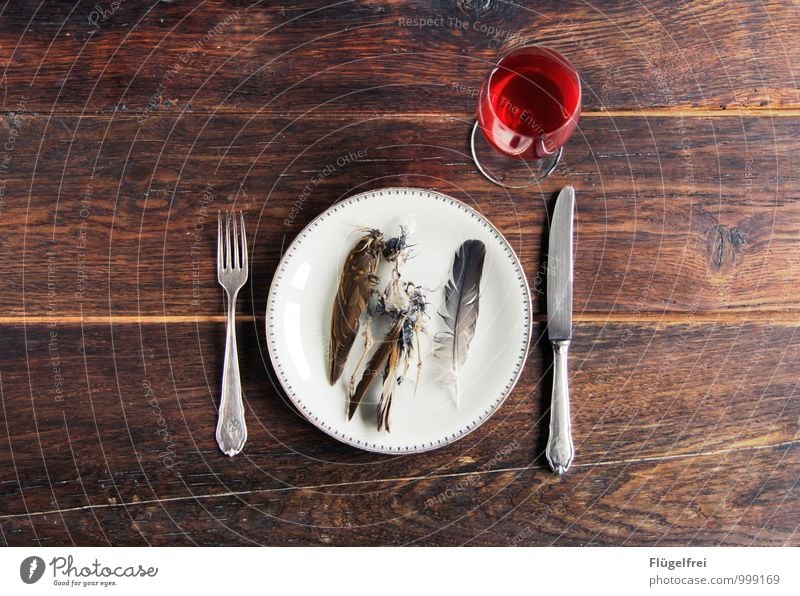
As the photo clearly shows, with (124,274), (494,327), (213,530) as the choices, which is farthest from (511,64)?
(213,530)

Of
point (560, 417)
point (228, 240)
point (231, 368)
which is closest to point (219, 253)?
point (228, 240)

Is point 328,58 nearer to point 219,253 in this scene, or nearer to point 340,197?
point 340,197

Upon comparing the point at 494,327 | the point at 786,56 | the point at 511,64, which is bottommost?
the point at 494,327

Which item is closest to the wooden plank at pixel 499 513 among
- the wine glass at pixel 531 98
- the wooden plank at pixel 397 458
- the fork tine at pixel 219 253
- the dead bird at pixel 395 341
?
the wooden plank at pixel 397 458

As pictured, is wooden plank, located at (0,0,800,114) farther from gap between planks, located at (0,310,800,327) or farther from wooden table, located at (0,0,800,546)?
gap between planks, located at (0,310,800,327)

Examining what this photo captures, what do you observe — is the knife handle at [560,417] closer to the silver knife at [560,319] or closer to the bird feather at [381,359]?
the silver knife at [560,319]
